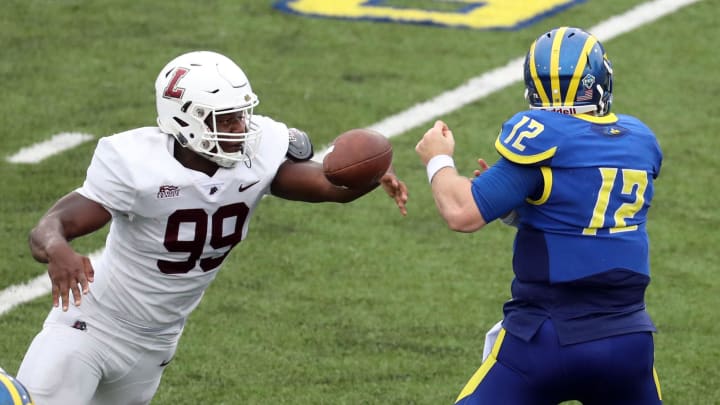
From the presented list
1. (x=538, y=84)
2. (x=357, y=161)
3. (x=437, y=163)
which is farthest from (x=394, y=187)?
(x=538, y=84)

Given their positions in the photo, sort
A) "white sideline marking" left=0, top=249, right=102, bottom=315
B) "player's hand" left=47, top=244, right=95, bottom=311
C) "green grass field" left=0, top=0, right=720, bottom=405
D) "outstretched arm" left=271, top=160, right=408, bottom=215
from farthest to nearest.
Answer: "white sideline marking" left=0, top=249, right=102, bottom=315 → "green grass field" left=0, top=0, right=720, bottom=405 → "outstretched arm" left=271, top=160, right=408, bottom=215 → "player's hand" left=47, top=244, right=95, bottom=311

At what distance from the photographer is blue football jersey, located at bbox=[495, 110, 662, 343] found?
434 centimetres

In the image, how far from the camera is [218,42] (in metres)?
10.8

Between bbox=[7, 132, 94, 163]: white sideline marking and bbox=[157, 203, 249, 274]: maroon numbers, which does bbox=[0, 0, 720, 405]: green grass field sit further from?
bbox=[157, 203, 249, 274]: maroon numbers

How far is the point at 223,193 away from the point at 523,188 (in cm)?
107

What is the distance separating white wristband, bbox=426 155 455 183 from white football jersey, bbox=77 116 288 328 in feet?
2.16

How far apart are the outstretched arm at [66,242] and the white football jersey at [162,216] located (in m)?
0.06

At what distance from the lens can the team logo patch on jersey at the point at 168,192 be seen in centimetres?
475

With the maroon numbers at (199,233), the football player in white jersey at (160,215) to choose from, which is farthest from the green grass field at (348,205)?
the maroon numbers at (199,233)

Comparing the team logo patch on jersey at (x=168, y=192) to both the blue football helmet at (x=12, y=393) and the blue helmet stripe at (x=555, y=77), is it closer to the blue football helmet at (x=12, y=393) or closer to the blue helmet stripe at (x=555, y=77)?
the blue football helmet at (x=12, y=393)

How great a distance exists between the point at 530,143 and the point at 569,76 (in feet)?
0.94

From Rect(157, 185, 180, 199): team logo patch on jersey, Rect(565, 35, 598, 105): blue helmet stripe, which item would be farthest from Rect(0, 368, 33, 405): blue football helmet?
Rect(565, 35, 598, 105): blue helmet stripe

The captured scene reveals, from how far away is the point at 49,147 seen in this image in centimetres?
889

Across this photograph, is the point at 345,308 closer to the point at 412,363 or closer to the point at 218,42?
the point at 412,363
